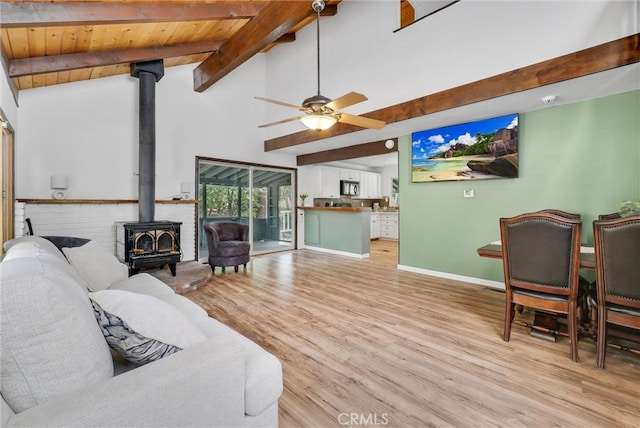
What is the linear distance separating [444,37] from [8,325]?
14.7 ft

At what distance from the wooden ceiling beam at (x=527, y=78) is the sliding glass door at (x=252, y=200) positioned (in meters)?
3.12

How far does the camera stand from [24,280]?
88 centimetres

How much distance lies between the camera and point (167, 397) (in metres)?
0.95

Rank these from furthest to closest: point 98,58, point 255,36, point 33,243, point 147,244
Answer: point 147,244
point 255,36
point 98,58
point 33,243

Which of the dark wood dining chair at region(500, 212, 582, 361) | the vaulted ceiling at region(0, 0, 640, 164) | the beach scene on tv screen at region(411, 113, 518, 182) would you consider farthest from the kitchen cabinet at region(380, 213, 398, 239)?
the dark wood dining chair at region(500, 212, 582, 361)

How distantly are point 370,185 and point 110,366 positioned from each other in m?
8.80

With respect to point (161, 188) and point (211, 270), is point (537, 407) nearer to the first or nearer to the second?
point (211, 270)

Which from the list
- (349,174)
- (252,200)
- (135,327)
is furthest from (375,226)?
(135,327)

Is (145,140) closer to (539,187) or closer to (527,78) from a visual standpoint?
(527,78)

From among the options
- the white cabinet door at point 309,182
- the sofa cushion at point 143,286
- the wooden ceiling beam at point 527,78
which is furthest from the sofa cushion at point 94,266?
the white cabinet door at point 309,182

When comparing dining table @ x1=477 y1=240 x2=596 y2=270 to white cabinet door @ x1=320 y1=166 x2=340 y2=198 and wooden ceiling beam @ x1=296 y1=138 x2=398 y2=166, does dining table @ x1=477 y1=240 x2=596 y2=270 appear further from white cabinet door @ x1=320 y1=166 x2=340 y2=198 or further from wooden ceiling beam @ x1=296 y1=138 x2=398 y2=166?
white cabinet door @ x1=320 y1=166 x2=340 y2=198

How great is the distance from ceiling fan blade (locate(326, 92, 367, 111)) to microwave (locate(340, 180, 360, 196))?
5.41 metres

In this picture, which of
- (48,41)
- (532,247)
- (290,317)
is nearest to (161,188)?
(48,41)

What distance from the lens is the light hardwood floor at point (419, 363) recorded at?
161 cm
